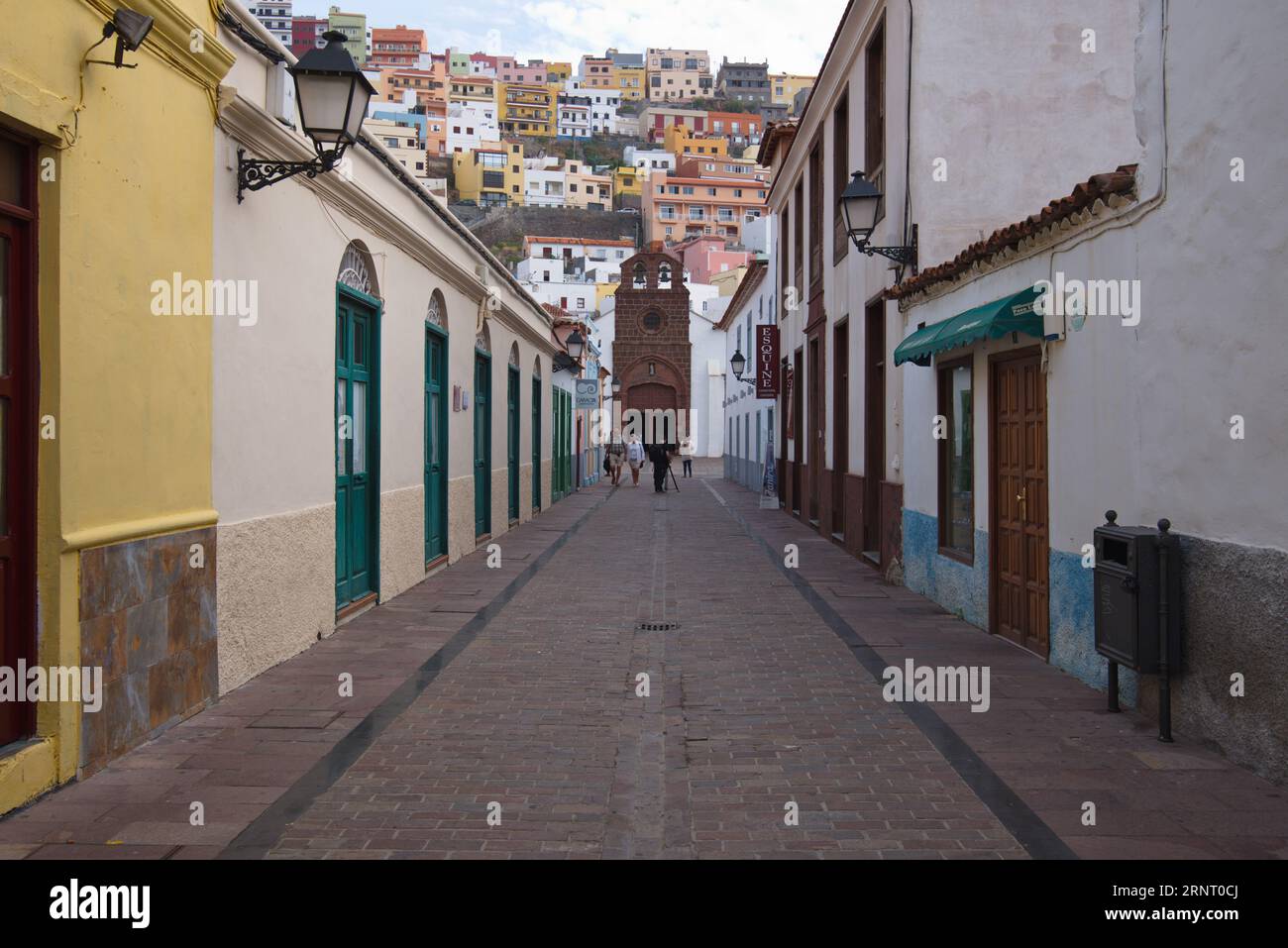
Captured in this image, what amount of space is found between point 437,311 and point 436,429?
138 centimetres

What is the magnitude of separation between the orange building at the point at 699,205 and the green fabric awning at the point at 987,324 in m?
85.1

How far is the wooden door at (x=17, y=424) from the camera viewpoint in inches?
177

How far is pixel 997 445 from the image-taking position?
8.62 metres

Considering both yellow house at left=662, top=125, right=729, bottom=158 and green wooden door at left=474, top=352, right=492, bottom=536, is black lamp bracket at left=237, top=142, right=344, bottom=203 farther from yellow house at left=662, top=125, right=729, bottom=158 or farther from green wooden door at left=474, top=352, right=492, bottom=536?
yellow house at left=662, top=125, right=729, bottom=158

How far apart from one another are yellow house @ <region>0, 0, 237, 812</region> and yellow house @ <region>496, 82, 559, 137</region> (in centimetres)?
13723

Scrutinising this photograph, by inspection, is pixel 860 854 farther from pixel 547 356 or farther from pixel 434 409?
pixel 547 356

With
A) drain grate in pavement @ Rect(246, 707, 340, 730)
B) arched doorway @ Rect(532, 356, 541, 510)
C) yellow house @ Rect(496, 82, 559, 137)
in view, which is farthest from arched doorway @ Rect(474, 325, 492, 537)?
yellow house @ Rect(496, 82, 559, 137)

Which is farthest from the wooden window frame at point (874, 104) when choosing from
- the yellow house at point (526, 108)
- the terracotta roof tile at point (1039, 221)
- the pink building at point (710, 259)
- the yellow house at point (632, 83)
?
the yellow house at point (632, 83)

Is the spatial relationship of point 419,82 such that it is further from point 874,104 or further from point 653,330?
point 874,104

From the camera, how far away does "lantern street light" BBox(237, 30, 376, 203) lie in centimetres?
651

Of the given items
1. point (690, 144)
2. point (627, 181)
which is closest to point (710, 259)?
point (627, 181)

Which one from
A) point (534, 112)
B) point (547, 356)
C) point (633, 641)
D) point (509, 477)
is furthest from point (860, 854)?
point (534, 112)

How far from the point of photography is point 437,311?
1272 centimetres

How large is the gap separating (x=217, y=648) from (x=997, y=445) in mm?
5911
